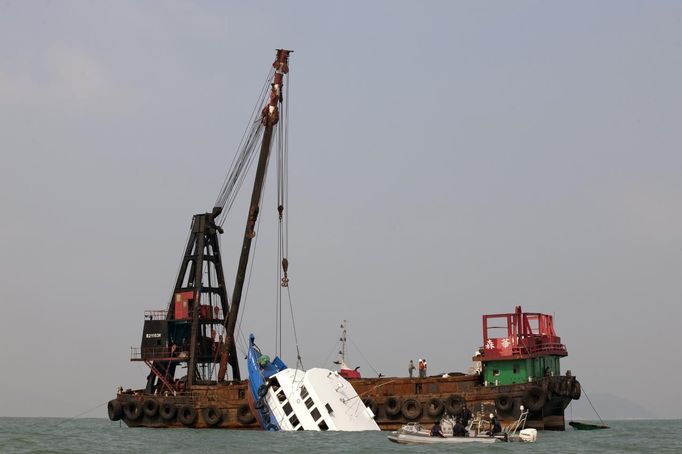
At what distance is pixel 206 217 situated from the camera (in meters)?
55.5

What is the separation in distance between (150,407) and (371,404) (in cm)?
1398

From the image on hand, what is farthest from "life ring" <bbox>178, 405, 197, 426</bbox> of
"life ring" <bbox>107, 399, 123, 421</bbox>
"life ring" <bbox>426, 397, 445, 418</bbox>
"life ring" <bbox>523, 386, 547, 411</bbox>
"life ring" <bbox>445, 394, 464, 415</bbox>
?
"life ring" <bbox>523, 386, 547, 411</bbox>

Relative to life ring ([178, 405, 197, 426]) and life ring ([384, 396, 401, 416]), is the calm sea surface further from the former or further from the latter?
life ring ([178, 405, 197, 426])

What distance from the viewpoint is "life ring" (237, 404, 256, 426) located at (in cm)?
4762

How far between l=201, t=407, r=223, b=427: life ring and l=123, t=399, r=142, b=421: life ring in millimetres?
5176

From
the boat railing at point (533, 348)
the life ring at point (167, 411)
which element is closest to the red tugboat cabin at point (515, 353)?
the boat railing at point (533, 348)

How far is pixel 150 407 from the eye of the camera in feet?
172

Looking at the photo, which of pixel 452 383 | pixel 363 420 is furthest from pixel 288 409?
pixel 452 383

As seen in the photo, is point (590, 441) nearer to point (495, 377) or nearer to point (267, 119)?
point (495, 377)

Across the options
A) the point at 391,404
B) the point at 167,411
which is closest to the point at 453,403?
the point at 391,404

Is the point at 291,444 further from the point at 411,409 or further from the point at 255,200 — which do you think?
the point at 255,200

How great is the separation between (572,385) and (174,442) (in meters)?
19.0

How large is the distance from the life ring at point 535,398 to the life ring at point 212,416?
52.5 feet

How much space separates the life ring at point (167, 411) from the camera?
51094 millimetres
